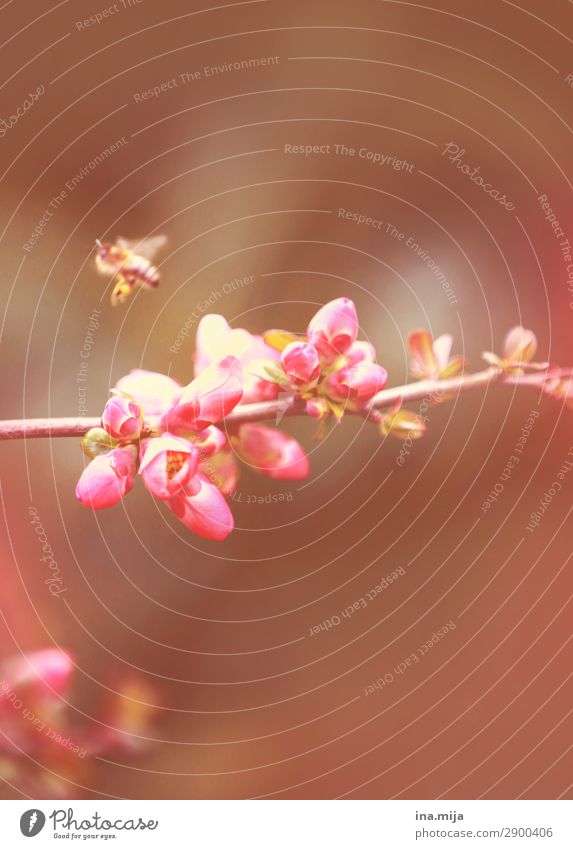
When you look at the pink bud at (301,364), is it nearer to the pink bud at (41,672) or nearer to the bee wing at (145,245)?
Result: the bee wing at (145,245)

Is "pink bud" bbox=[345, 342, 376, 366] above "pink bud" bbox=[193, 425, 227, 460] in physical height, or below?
above

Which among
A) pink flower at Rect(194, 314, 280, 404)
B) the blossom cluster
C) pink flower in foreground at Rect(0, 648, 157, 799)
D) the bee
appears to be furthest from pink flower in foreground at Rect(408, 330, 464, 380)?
pink flower in foreground at Rect(0, 648, 157, 799)

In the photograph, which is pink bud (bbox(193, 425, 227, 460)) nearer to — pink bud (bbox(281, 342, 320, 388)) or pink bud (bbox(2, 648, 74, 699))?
pink bud (bbox(281, 342, 320, 388))

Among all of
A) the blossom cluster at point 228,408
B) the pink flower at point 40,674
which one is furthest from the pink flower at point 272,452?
the pink flower at point 40,674

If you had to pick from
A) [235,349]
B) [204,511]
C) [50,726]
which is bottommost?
[50,726]

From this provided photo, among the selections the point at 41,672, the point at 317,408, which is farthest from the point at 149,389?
the point at 41,672

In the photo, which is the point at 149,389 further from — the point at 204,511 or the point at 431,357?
the point at 431,357

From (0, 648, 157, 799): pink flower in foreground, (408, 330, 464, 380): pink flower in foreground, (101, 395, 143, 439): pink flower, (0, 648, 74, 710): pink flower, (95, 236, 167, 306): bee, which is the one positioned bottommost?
(0, 648, 157, 799): pink flower in foreground
